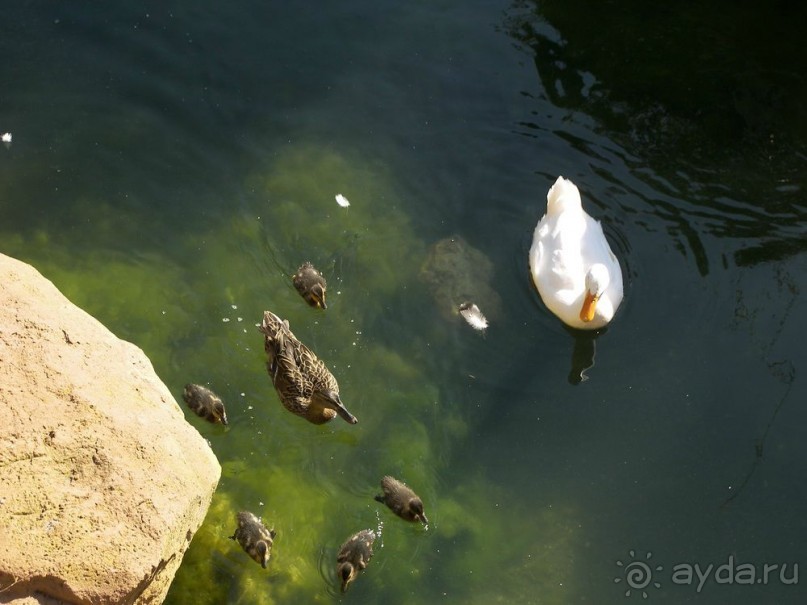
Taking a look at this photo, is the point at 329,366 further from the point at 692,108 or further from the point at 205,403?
the point at 692,108

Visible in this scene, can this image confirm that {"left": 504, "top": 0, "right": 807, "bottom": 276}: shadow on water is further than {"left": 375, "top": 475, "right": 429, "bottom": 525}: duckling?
Yes

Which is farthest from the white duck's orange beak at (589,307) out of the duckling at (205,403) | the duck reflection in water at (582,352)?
the duckling at (205,403)

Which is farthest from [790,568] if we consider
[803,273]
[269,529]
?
[269,529]

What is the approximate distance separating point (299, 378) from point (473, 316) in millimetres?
1727

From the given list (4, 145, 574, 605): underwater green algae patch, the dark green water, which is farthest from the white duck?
(4, 145, 574, 605): underwater green algae patch

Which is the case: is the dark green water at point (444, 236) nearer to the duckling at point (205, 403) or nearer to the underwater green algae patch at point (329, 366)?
the underwater green algae patch at point (329, 366)

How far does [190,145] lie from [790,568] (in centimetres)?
608

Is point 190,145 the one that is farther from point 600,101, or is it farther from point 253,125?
point 600,101

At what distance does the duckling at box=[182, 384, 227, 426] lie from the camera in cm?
646

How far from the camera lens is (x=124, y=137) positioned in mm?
8227

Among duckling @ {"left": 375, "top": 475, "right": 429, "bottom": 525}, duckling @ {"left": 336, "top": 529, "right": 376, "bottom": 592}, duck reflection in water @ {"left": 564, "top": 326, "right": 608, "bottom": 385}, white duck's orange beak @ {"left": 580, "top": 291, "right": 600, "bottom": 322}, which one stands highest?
white duck's orange beak @ {"left": 580, "top": 291, "right": 600, "bottom": 322}

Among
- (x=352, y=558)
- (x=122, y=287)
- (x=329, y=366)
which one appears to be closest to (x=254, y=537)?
(x=352, y=558)

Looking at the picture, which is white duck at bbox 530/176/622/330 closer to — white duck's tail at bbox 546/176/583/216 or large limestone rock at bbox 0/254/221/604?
white duck's tail at bbox 546/176/583/216

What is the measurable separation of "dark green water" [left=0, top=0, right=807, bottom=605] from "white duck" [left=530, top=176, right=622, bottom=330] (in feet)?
0.81
